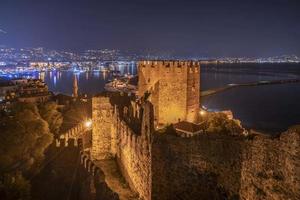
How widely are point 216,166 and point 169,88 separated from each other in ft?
41.4

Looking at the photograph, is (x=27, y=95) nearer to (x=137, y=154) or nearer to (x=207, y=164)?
(x=137, y=154)

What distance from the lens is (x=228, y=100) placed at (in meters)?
59.7

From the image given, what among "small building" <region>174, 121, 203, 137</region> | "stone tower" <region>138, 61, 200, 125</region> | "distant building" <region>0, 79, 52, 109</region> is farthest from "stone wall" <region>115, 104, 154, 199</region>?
"distant building" <region>0, 79, 52, 109</region>

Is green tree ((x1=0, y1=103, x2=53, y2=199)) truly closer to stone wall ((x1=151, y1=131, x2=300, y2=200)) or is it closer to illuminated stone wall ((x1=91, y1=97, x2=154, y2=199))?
illuminated stone wall ((x1=91, y1=97, x2=154, y2=199))

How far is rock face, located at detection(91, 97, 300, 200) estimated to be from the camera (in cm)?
489

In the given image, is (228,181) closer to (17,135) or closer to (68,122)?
(17,135)

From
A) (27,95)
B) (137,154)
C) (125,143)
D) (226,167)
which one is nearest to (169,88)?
(125,143)

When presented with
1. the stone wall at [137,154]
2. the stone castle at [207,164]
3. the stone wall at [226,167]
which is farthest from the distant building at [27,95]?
the stone wall at [226,167]

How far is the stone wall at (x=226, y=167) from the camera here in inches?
192

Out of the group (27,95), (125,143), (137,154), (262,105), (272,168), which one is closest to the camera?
(272,168)

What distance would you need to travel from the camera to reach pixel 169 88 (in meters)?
18.8

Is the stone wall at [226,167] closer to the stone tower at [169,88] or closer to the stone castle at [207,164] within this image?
the stone castle at [207,164]

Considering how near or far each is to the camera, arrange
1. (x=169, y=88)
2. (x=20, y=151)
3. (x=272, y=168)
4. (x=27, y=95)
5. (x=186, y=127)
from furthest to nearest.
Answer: (x=27, y=95) → (x=169, y=88) → (x=186, y=127) → (x=20, y=151) → (x=272, y=168)

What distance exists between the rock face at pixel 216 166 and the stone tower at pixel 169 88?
9.47 m
